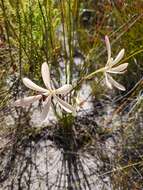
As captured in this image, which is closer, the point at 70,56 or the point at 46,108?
the point at 46,108

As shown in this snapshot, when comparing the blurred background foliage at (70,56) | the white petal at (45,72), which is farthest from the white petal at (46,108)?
the blurred background foliage at (70,56)

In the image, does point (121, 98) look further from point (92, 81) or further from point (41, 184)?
point (41, 184)

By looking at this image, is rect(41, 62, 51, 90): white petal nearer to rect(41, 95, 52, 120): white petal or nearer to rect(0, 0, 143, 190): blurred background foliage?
rect(41, 95, 52, 120): white petal

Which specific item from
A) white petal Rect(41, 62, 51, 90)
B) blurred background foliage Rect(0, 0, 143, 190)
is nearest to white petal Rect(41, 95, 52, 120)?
white petal Rect(41, 62, 51, 90)

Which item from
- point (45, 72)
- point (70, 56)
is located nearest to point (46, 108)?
point (45, 72)

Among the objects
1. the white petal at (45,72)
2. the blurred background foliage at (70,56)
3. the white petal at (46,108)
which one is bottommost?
the white petal at (46,108)

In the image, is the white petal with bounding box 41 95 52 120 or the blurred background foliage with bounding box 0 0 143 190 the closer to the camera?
the white petal with bounding box 41 95 52 120

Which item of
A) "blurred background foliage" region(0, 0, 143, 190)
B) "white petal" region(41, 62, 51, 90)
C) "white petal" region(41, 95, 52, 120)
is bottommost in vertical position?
"white petal" region(41, 95, 52, 120)

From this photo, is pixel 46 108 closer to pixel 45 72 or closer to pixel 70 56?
pixel 45 72

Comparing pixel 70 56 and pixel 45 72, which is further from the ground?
pixel 70 56

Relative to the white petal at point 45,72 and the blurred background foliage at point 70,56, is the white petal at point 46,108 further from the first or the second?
the blurred background foliage at point 70,56

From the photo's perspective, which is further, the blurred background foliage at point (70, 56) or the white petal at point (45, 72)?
the blurred background foliage at point (70, 56)
